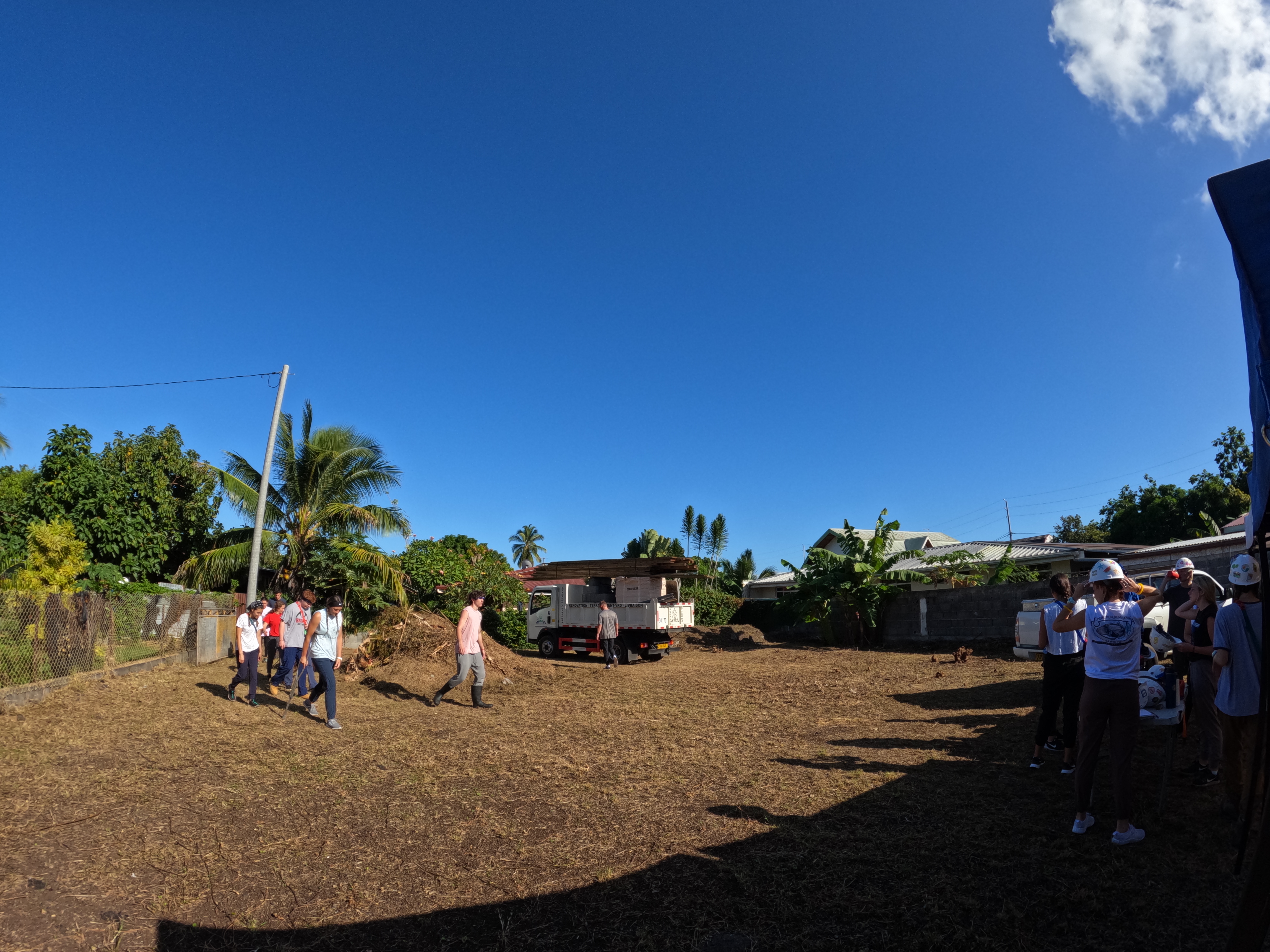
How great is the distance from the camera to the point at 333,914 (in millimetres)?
4074

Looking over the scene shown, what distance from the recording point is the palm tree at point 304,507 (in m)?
19.6

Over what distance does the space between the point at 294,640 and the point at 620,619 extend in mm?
10121

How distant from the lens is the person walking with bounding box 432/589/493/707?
36.4 feet

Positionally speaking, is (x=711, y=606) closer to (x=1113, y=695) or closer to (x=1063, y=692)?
(x=1063, y=692)

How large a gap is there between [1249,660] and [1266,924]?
3477 millimetres

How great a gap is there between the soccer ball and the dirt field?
71 cm

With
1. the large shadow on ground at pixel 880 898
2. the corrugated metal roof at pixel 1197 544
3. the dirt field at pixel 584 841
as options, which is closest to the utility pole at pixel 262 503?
the dirt field at pixel 584 841

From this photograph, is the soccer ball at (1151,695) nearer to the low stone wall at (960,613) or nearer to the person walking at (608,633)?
the person walking at (608,633)

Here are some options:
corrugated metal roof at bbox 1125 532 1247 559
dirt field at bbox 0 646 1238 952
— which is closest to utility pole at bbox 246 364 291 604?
dirt field at bbox 0 646 1238 952

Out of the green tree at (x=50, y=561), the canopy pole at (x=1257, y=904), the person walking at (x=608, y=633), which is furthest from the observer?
the person walking at (x=608, y=633)

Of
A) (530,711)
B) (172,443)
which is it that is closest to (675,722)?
(530,711)

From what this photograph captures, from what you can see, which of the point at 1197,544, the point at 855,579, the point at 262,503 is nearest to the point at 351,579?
the point at 262,503

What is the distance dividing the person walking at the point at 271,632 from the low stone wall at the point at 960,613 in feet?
54.7

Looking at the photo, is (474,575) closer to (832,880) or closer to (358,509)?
(358,509)
